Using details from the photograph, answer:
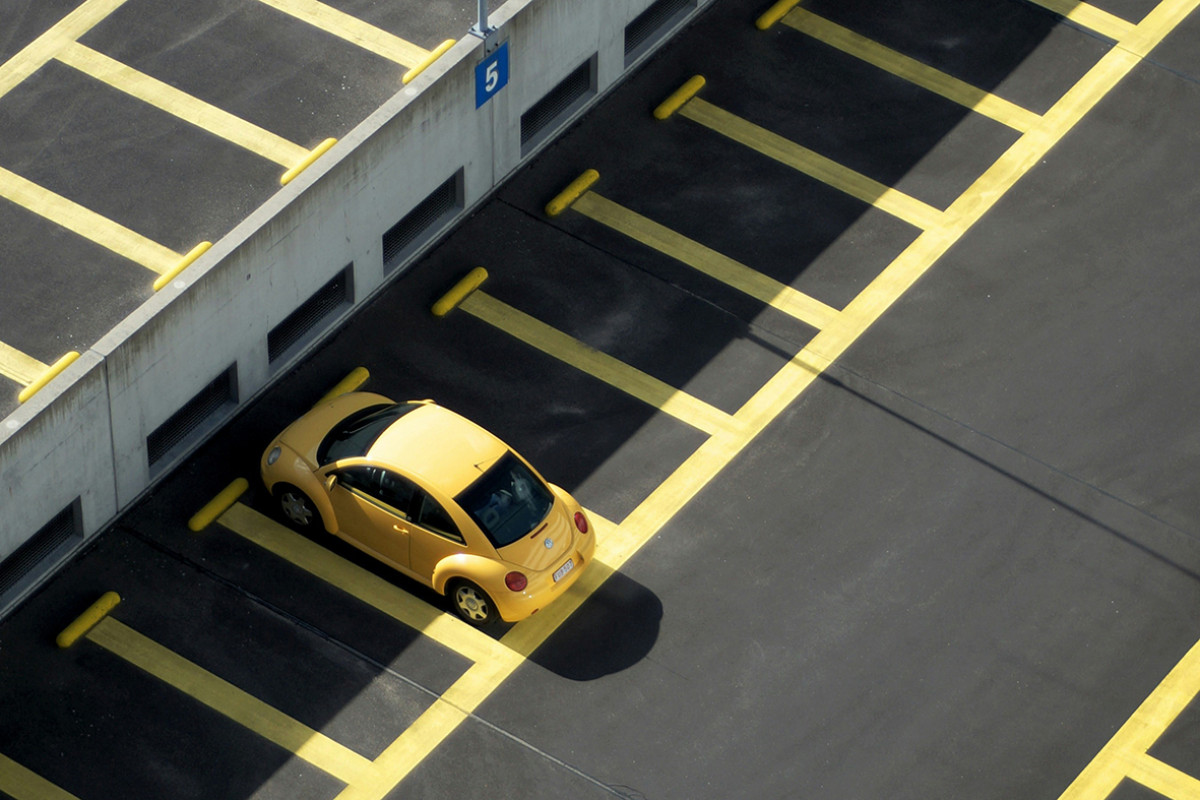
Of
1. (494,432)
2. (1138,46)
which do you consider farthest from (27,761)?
(1138,46)

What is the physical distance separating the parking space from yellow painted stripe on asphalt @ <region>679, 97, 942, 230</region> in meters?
4.05

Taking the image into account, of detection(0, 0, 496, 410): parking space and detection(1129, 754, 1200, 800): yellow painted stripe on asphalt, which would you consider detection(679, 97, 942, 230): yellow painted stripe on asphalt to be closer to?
detection(0, 0, 496, 410): parking space

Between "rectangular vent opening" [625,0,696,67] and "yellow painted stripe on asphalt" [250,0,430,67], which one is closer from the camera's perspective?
"yellow painted stripe on asphalt" [250,0,430,67]

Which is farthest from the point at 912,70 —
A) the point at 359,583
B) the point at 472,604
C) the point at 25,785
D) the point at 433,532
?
the point at 25,785

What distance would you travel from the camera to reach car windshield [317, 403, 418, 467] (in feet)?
84.0

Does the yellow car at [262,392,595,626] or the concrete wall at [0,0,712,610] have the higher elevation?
the concrete wall at [0,0,712,610]

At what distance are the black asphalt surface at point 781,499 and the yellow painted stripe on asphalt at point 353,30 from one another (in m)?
2.48

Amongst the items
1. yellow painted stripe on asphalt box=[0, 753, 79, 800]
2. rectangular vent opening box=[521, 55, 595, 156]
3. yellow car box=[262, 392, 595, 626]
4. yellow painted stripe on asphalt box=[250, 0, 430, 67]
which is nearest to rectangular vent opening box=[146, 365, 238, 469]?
yellow car box=[262, 392, 595, 626]

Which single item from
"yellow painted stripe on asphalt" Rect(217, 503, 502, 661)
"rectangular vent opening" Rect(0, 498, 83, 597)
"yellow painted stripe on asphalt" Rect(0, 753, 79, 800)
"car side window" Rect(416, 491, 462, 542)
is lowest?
"yellow painted stripe on asphalt" Rect(0, 753, 79, 800)

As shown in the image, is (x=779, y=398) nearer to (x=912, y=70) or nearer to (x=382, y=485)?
(x=382, y=485)

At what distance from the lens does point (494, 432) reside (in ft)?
89.5

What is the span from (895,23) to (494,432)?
31.3 feet

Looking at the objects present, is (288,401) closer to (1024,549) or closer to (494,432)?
(494,432)

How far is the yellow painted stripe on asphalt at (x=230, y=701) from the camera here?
24.1 m
